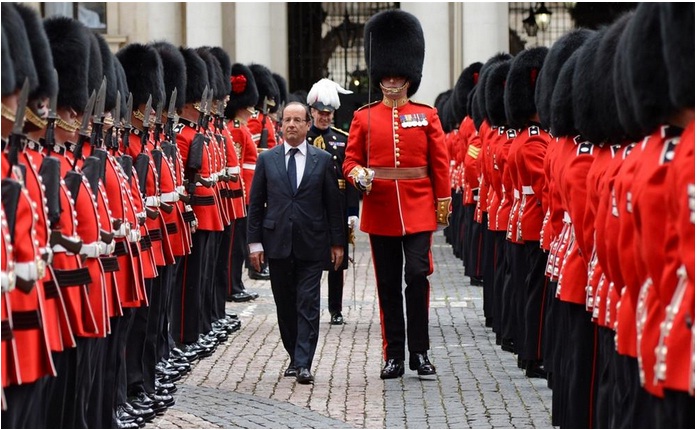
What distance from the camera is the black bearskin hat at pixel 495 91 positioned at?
11141mm

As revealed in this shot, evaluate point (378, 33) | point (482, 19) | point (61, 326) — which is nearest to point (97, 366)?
point (61, 326)

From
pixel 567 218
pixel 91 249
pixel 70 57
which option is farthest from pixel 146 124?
pixel 567 218

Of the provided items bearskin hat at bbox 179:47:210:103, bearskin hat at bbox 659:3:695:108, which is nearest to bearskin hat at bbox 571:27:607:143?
bearskin hat at bbox 659:3:695:108

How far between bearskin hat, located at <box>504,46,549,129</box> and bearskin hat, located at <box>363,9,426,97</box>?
0.57 meters

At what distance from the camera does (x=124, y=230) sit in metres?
6.93

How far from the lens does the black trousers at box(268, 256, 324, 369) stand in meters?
9.05

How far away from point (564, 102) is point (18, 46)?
287cm

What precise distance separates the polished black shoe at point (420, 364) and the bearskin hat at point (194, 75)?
2.34 m

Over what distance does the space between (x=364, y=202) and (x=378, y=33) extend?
1102 mm

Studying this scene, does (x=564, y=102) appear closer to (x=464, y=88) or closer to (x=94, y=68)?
(x=94, y=68)

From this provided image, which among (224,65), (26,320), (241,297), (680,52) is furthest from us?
(241,297)

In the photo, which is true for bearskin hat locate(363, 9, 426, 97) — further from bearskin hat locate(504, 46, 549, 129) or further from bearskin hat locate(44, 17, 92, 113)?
bearskin hat locate(44, 17, 92, 113)

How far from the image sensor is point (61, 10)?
3300 centimetres

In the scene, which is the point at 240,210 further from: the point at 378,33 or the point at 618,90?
the point at 618,90
